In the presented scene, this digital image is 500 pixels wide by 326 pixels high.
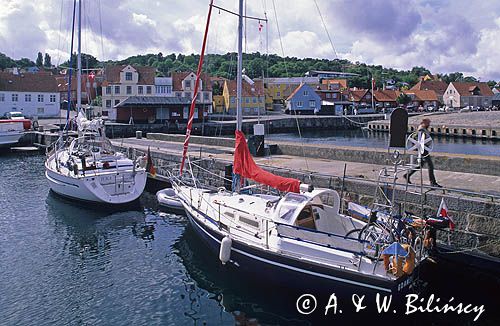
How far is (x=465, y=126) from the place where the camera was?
56688 mm

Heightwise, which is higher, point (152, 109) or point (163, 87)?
point (163, 87)

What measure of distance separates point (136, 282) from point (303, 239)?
5.24 meters

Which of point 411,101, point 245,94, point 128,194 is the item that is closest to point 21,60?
point 245,94

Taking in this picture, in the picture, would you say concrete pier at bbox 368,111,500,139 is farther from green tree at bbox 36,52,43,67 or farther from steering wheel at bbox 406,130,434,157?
green tree at bbox 36,52,43,67

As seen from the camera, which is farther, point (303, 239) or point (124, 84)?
point (124, 84)

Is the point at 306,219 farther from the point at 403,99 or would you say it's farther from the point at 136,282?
the point at 403,99

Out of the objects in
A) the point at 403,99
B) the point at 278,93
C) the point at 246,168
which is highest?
the point at 278,93

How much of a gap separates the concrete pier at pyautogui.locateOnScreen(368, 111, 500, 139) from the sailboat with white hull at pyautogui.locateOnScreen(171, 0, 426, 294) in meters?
44.7

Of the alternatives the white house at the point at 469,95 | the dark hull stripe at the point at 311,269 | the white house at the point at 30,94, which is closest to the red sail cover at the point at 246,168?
the dark hull stripe at the point at 311,269

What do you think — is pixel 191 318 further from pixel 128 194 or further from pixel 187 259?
pixel 128 194

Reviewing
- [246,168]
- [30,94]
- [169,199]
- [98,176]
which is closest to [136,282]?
[246,168]

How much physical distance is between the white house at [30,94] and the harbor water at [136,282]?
53472 mm

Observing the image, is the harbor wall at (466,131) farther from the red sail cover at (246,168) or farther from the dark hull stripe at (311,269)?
the dark hull stripe at (311,269)

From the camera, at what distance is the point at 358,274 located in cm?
1039
